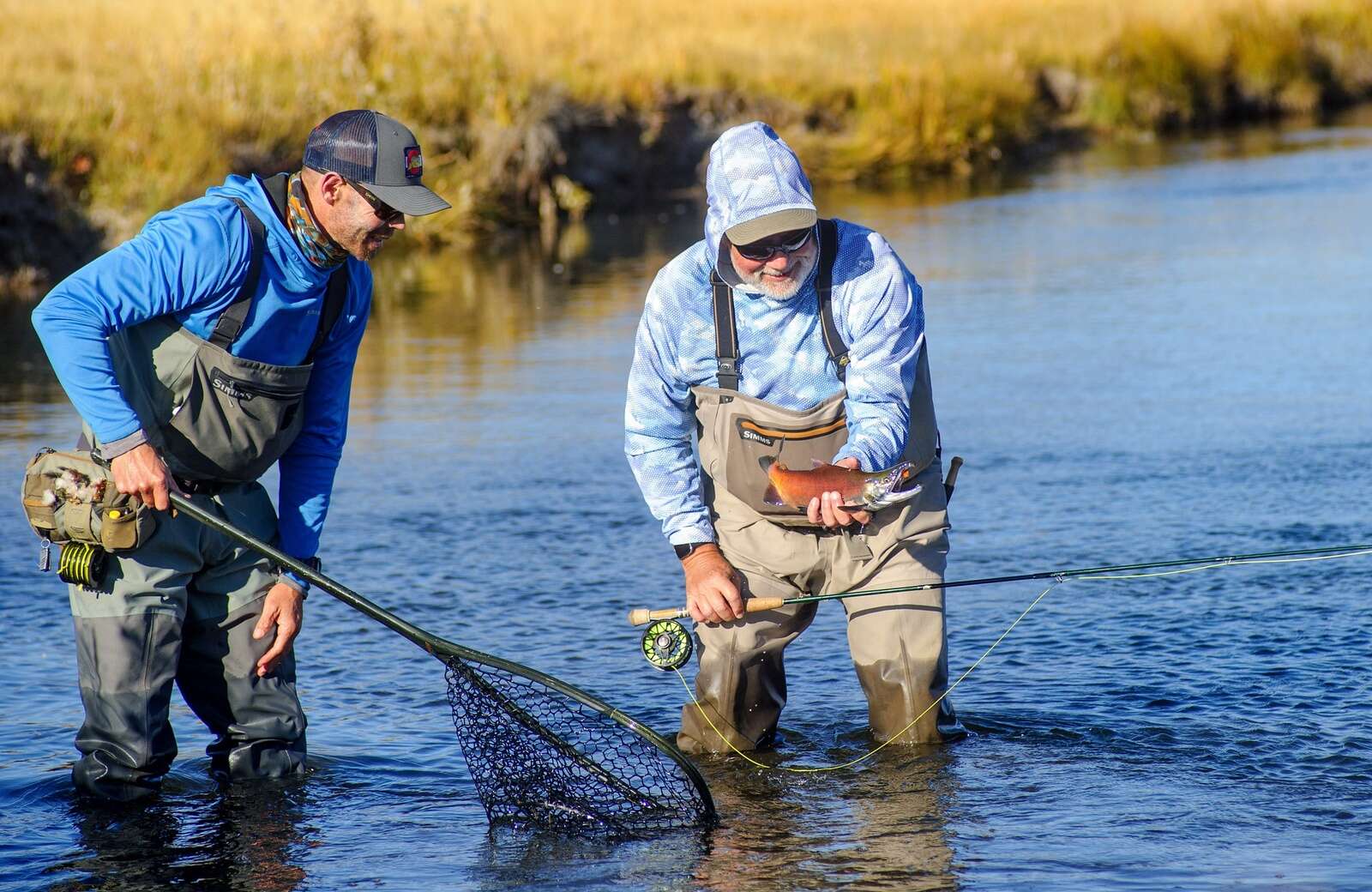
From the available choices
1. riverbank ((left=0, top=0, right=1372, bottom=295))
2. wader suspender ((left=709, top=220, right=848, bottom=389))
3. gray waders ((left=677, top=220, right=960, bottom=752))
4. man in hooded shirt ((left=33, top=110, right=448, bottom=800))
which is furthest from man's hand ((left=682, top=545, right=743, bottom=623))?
riverbank ((left=0, top=0, right=1372, bottom=295))

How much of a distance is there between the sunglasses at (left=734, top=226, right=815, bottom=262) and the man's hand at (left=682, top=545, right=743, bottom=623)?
2.69 feet

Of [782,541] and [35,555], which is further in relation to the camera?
[35,555]

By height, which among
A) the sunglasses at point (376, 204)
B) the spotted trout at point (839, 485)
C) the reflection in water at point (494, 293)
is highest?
the sunglasses at point (376, 204)

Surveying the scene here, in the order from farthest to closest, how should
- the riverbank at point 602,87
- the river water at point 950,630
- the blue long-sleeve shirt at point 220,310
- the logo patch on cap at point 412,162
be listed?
the riverbank at point 602,87 < the river water at point 950,630 < the logo patch on cap at point 412,162 < the blue long-sleeve shirt at point 220,310

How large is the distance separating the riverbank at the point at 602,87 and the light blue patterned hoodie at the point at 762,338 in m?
11.7

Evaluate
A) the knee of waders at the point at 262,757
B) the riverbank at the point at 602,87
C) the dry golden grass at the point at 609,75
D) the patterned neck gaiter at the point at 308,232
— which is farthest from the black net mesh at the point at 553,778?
the dry golden grass at the point at 609,75

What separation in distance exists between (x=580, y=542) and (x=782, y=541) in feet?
9.69

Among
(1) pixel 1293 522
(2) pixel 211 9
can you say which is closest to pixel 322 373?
(1) pixel 1293 522

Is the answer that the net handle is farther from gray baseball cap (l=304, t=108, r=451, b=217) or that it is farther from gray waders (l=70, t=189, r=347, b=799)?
gray baseball cap (l=304, t=108, r=451, b=217)

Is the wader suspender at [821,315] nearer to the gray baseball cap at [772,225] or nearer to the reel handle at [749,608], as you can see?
the gray baseball cap at [772,225]

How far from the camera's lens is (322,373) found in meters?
4.78

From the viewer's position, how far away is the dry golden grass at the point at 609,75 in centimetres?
1686

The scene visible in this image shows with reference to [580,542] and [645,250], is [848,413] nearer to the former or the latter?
[580,542]

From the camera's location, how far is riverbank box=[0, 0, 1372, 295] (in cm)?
1655
